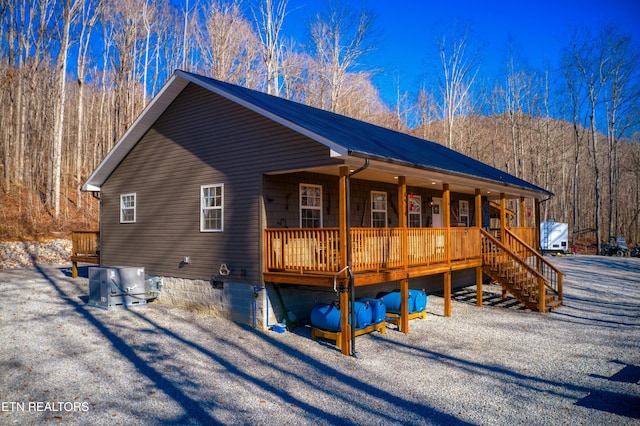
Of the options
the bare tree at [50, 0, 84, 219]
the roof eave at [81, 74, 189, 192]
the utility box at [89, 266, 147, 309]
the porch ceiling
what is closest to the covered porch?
the porch ceiling

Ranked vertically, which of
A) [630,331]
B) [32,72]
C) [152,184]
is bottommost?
[630,331]

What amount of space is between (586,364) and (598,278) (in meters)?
13.4

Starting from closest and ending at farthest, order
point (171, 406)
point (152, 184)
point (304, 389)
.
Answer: point (171, 406) < point (304, 389) < point (152, 184)

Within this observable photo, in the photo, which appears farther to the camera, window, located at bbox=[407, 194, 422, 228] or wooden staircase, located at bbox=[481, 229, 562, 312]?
window, located at bbox=[407, 194, 422, 228]

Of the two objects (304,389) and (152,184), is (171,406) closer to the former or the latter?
(304,389)

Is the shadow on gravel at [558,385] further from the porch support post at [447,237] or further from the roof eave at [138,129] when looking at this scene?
the roof eave at [138,129]

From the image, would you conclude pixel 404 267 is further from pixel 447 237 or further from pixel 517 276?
pixel 517 276

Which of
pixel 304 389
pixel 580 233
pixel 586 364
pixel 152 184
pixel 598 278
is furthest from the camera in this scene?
pixel 580 233

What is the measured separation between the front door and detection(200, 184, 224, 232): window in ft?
30.2

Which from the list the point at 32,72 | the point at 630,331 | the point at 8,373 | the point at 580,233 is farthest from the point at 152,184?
the point at 580,233

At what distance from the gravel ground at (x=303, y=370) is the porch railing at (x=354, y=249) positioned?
68.0 inches

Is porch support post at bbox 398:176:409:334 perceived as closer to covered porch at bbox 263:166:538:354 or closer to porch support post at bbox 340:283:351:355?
covered porch at bbox 263:166:538:354

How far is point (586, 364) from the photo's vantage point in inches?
341

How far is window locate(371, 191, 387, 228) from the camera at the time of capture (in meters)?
14.9
